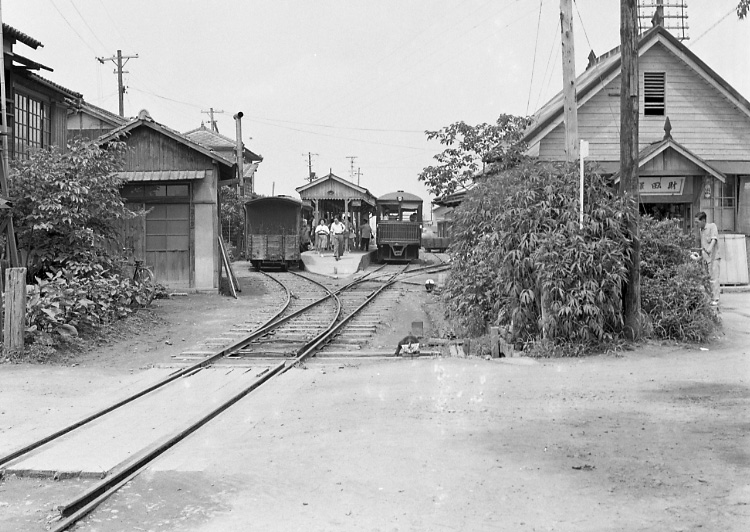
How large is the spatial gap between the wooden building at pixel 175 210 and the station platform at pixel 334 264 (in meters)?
7.97

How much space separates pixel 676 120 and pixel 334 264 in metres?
14.4

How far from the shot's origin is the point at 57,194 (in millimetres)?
14625

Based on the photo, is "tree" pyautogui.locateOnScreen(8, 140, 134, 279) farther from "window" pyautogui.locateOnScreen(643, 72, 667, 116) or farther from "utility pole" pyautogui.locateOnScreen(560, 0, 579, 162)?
"window" pyautogui.locateOnScreen(643, 72, 667, 116)

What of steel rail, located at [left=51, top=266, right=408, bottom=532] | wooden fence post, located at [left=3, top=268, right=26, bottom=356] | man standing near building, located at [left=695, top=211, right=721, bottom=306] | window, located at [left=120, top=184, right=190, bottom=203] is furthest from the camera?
window, located at [left=120, top=184, right=190, bottom=203]

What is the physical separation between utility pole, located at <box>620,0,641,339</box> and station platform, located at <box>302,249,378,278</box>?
56.9 feet

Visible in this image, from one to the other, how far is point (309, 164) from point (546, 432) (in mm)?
88457

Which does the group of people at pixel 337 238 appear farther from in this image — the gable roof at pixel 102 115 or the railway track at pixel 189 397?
the railway track at pixel 189 397

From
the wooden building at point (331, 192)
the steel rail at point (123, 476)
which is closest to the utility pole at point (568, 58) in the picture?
the steel rail at point (123, 476)

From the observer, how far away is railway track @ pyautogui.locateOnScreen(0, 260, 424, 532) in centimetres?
613

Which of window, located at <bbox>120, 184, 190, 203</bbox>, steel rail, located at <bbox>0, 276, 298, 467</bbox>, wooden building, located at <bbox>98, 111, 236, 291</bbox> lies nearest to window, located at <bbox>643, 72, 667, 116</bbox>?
wooden building, located at <bbox>98, 111, 236, 291</bbox>

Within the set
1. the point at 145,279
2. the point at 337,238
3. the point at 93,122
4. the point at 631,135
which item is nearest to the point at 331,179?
the point at 337,238

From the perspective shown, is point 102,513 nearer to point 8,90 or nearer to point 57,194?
point 57,194

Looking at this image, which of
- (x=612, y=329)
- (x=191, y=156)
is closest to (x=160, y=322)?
(x=191, y=156)

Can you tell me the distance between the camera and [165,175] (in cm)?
2006
